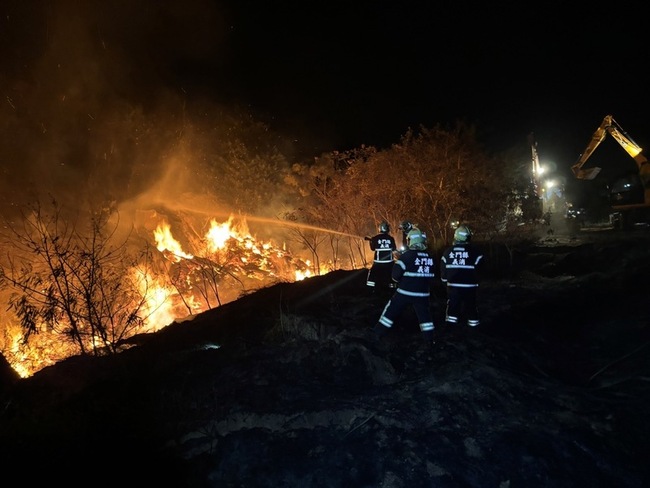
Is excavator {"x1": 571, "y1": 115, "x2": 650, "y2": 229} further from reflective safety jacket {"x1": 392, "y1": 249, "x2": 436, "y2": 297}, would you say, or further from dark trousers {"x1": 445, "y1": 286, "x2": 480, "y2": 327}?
reflective safety jacket {"x1": 392, "y1": 249, "x2": 436, "y2": 297}

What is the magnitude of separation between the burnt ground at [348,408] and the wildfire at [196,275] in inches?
197

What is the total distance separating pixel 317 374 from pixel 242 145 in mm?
15466

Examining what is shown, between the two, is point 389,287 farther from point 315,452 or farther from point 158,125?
point 158,125

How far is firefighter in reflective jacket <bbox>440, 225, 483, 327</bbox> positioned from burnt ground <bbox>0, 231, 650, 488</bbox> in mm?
388

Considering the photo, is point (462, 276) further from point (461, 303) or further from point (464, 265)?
point (461, 303)

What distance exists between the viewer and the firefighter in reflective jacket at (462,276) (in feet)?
21.4

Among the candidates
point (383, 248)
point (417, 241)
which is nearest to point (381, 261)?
point (383, 248)

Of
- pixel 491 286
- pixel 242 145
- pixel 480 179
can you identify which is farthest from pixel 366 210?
pixel 491 286

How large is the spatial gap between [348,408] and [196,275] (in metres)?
11.8

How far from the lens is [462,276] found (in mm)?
6535

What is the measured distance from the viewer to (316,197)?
19859 millimetres

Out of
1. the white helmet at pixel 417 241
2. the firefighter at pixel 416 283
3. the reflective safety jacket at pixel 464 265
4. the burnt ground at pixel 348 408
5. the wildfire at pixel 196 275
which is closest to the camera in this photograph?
the burnt ground at pixel 348 408

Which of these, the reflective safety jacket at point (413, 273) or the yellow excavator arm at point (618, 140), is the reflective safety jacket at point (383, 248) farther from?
the yellow excavator arm at point (618, 140)

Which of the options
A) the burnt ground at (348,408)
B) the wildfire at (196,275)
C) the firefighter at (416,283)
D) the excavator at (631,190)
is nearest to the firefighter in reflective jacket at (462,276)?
the burnt ground at (348,408)
